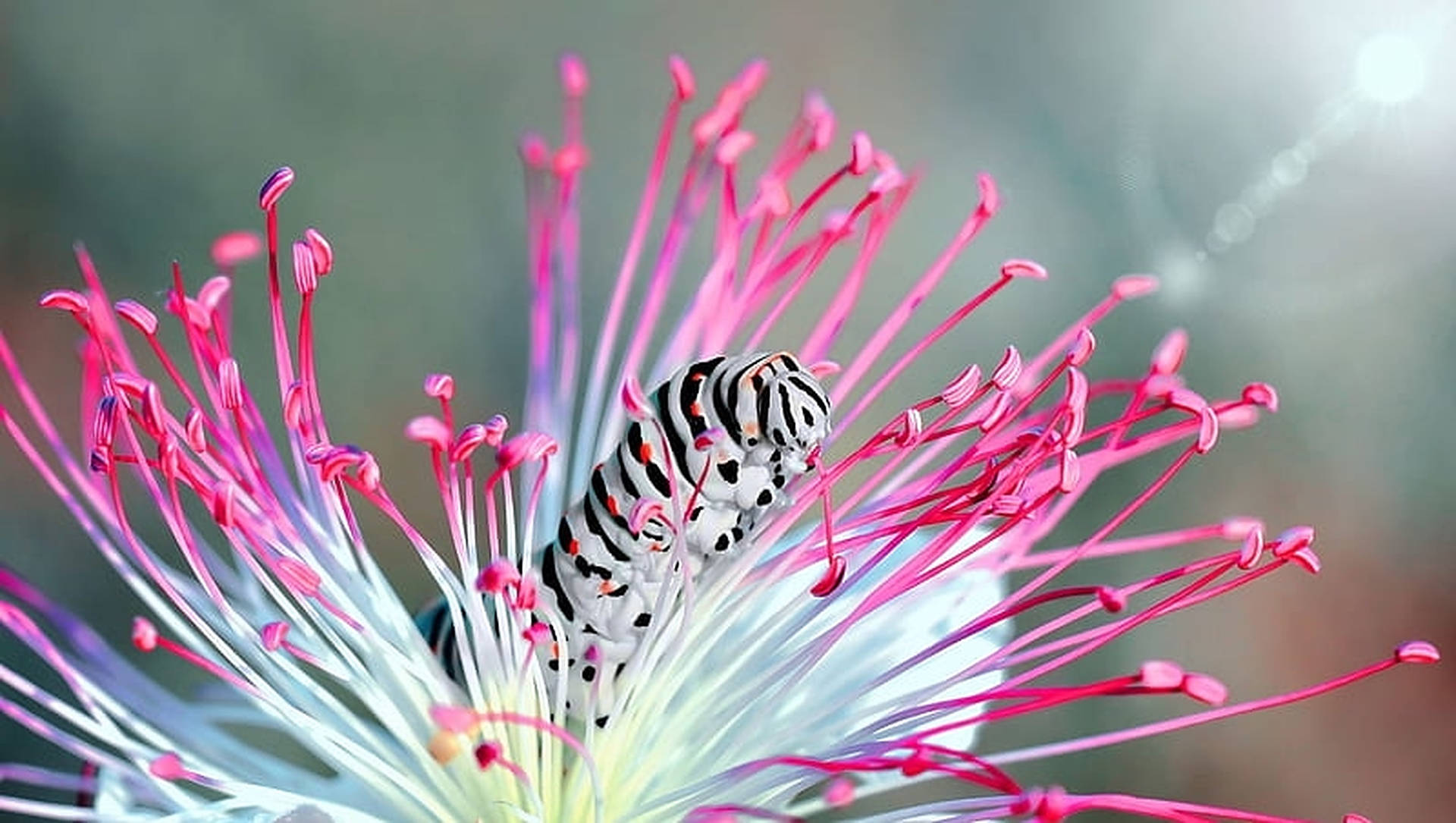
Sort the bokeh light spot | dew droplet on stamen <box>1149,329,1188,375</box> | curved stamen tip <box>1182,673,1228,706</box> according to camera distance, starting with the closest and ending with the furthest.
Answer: curved stamen tip <box>1182,673,1228,706</box> → dew droplet on stamen <box>1149,329,1188,375</box> → the bokeh light spot

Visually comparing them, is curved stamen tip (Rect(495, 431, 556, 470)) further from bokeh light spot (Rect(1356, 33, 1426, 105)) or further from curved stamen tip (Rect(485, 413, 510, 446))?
bokeh light spot (Rect(1356, 33, 1426, 105))

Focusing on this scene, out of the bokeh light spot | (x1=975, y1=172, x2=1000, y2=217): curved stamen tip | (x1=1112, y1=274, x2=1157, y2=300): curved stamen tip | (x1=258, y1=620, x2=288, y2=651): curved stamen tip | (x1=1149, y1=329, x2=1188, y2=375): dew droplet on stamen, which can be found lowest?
(x1=258, y1=620, x2=288, y2=651): curved stamen tip

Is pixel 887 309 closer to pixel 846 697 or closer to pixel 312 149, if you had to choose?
pixel 312 149

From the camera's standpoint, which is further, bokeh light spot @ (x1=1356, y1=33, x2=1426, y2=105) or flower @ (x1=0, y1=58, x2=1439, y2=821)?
bokeh light spot @ (x1=1356, y1=33, x2=1426, y2=105)

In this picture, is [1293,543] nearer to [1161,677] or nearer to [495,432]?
[1161,677]

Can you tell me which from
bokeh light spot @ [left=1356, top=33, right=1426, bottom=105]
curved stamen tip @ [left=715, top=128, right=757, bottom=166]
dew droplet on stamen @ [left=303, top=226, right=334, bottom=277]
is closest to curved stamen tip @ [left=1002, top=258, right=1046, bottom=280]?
curved stamen tip @ [left=715, top=128, right=757, bottom=166]

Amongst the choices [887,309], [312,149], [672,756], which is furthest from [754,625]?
[312,149]

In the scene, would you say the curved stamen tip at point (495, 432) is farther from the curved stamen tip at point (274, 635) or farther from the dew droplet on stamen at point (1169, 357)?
the dew droplet on stamen at point (1169, 357)

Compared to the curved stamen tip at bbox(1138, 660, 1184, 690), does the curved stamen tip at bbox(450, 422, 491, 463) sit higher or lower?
higher
